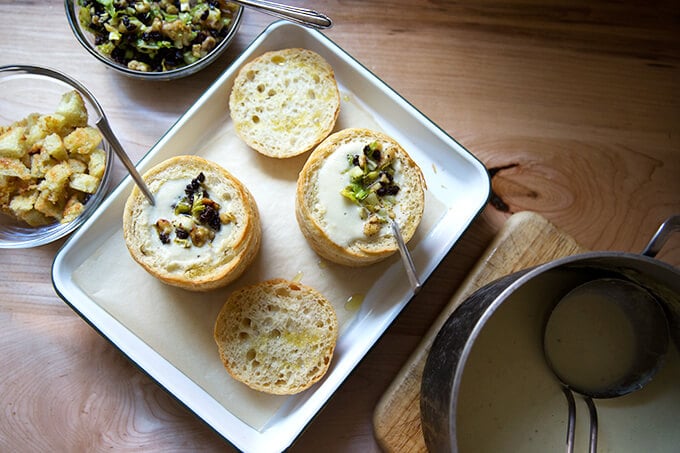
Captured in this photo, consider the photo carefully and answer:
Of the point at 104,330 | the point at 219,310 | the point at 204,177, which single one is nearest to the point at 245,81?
the point at 204,177

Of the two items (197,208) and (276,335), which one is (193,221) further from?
(276,335)

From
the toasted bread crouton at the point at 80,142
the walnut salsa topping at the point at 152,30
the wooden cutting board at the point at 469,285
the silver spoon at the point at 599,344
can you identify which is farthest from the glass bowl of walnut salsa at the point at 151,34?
the silver spoon at the point at 599,344

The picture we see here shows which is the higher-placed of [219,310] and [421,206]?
[421,206]

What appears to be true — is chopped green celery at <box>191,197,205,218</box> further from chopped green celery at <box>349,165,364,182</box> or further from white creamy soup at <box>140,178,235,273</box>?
chopped green celery at <box>349,165,364,182</box>

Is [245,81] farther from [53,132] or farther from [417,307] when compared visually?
[417,307]

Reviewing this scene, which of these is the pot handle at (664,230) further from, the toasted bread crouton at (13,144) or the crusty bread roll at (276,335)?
the toasted bread crouton at (13,144)

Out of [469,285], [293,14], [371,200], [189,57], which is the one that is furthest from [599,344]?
[189,57]
